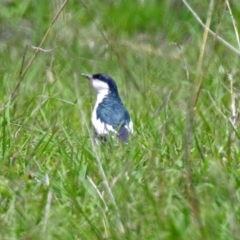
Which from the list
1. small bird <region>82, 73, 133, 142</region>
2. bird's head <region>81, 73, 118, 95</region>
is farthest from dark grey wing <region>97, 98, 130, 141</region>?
bird's head <region>81, 73, 118, 95</region>

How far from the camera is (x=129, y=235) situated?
3.49 meters

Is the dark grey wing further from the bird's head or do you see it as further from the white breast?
the bird's head

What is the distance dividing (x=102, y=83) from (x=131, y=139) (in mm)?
1530

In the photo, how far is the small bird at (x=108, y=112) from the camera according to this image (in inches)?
201

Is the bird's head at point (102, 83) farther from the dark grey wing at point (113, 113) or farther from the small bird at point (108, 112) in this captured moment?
the dark grey wing at point (113, 113)

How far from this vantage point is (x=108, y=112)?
5.75m

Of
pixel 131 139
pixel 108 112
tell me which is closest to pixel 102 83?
pixel 108 112

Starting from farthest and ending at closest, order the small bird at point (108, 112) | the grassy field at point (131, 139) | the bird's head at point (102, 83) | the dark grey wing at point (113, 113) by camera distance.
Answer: the bird's head at point (102, 83), the dark grey wing at point (113, 113), the small bird at point (108, 112), the grassy field at point (131, 139)

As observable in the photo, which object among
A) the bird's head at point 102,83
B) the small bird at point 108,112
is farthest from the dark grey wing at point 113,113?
the bird's head at point 102,83

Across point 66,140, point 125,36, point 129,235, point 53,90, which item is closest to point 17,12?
point 125,36

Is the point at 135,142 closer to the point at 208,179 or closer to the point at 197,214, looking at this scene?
the point at 208,179

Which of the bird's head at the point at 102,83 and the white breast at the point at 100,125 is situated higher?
the white breast at the point at 100,125

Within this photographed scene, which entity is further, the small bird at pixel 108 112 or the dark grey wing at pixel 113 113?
the dark grey wing at pixel 113 113

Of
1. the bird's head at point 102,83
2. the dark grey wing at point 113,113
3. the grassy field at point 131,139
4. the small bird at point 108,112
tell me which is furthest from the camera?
the bird's head at point 102,83
